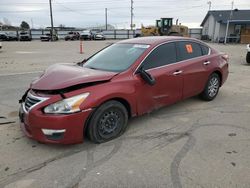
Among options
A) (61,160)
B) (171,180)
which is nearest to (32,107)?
(61,160)

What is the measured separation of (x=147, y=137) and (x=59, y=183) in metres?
1.59

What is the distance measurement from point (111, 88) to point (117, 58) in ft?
3.25

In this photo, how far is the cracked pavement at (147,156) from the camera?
2.80 m

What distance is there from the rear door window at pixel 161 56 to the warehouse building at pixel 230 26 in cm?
3263

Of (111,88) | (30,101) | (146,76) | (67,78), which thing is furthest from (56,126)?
(146,76)

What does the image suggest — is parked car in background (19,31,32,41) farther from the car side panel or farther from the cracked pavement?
the car side panel

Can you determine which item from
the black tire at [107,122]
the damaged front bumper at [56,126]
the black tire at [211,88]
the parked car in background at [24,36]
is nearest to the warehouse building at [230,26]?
the parked car in background at [24,36]


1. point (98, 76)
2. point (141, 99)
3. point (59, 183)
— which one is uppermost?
point (98, 76)

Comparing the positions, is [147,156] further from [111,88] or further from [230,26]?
[230,26]

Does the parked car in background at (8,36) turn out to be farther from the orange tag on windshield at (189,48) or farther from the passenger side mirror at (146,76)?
the passenger side mirror at (146,76)

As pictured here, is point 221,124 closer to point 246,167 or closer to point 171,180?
point 246,167

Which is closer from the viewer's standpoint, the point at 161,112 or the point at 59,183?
the point at 59,183

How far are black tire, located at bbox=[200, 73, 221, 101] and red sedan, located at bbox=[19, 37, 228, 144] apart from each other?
20 centimetres

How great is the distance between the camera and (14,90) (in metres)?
6.51
